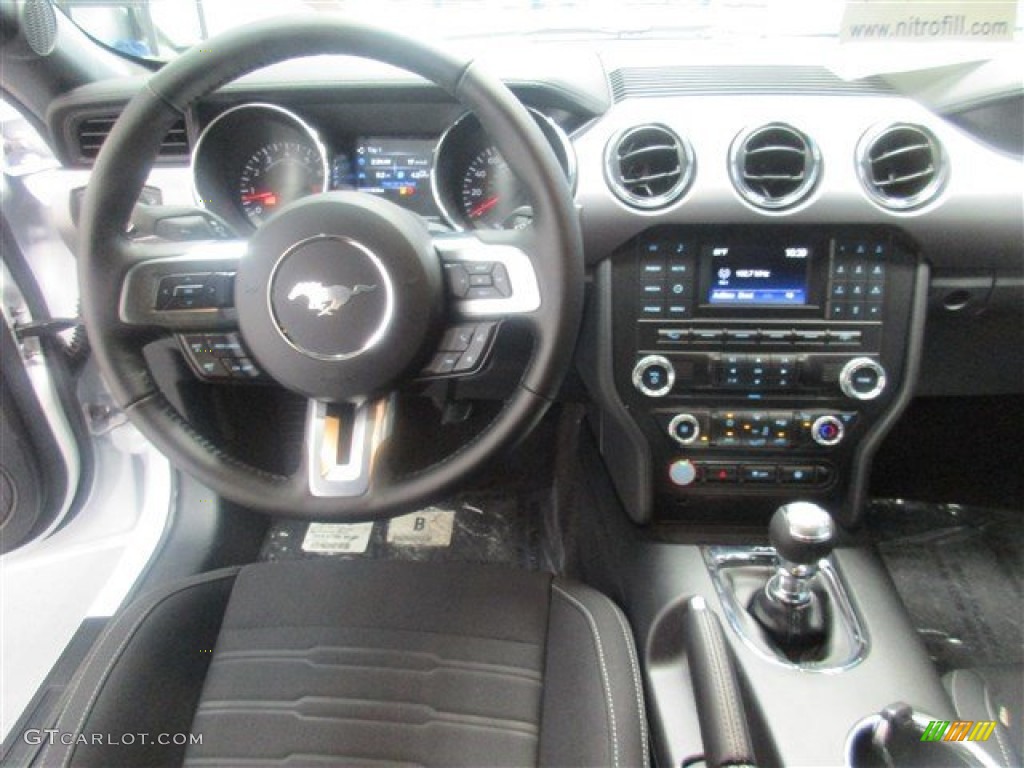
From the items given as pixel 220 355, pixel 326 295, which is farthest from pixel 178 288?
pixel 326 295

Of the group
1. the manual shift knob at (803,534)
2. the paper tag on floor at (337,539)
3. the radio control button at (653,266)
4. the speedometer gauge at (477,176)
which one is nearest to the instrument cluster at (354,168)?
the speedometer gauge at (477,176)

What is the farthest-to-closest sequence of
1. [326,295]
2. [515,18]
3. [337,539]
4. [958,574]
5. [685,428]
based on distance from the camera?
[337,539] → [958,574] → [515,18] → [685,428] → [326,295]

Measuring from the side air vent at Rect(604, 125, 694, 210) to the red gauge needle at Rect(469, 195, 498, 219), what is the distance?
168mm

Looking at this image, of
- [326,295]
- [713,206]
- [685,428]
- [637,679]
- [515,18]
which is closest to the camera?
[326,295]

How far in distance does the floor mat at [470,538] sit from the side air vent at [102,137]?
0.77 metres

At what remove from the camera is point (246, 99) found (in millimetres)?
1103

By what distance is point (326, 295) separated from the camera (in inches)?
31.9

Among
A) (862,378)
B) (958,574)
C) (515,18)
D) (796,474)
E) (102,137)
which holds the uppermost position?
(515,18)

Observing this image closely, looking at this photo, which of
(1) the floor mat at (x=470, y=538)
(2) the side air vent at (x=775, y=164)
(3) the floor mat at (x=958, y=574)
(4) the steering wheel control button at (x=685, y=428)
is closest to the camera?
(2) the side air vent at (x=775, y=164)

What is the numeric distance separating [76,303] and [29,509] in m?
0.35

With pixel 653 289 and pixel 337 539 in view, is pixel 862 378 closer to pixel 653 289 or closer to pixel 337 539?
pixel 653 289

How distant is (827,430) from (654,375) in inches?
10.1

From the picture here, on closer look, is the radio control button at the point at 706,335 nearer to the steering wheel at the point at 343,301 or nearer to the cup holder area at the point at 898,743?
the steering wheel at the point at 343,301

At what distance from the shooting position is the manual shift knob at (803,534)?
2.90 feet
